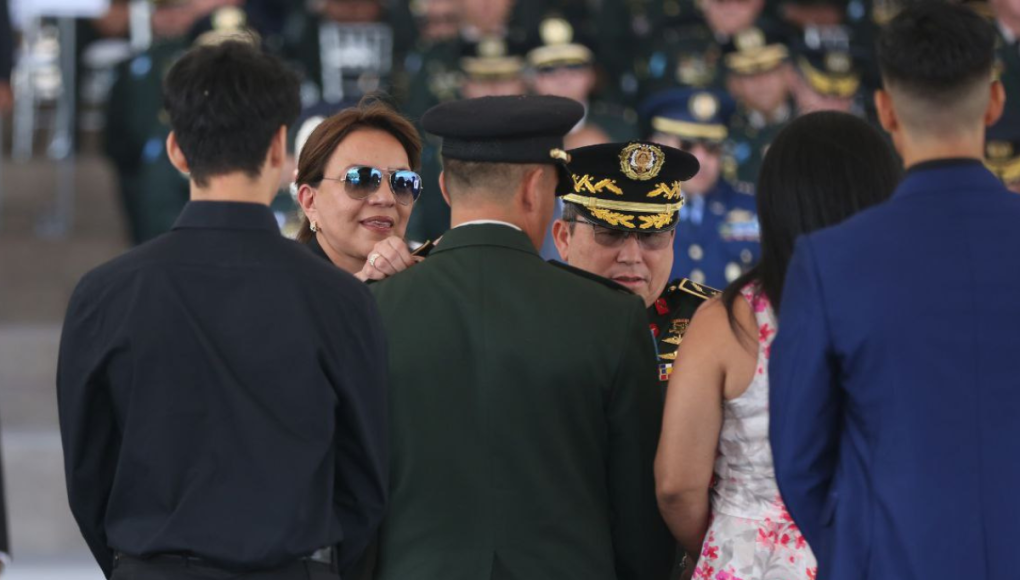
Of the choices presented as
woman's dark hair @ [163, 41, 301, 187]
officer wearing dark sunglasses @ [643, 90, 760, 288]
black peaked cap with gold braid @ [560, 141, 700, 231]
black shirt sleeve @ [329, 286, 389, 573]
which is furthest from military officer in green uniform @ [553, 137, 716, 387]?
officer wearing dark sunglasses @ [643, 90, 760, 288]

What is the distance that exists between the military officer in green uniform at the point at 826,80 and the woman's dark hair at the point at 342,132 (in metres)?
5.30

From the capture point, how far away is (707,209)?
7.73 m

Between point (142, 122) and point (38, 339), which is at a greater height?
point (142, 122)

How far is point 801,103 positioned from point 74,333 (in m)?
6.82

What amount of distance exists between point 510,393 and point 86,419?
75 cm

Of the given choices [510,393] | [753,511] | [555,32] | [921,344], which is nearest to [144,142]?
[555,32]

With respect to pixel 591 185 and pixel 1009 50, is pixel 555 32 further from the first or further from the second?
pixel 591 185

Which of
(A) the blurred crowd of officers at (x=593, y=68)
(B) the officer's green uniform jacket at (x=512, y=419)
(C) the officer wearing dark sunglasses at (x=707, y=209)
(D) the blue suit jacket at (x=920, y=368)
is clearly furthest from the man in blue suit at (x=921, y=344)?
(C) the officer wearing dark sunglasses at (x=707, y=209)

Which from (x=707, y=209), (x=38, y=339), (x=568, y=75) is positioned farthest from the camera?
(x=568, y=75)

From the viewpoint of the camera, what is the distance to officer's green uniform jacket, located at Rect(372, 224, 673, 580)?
317 centimetres

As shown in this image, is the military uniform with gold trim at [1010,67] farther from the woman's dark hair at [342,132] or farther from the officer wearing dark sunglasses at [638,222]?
the woman's dark hair at [342,132]

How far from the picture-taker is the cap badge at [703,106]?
8.05 metres

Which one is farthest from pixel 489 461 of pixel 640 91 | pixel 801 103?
pixel 640 91

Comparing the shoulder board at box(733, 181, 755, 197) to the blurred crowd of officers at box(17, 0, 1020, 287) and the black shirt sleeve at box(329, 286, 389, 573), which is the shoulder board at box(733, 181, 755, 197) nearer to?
the blurred crowd of officers at box(17, 0, 1020, 287)
